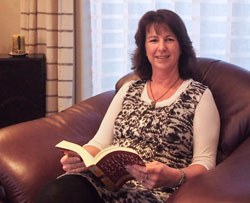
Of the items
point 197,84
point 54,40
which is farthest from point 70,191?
point 54,40

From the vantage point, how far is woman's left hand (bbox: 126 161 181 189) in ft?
4.45

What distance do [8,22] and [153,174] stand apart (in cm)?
225

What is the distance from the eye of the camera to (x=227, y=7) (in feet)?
8.13

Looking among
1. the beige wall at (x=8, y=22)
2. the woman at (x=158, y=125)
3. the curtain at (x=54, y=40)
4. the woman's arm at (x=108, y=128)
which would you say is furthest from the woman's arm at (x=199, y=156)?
the beige wall at (x=8, y=22)

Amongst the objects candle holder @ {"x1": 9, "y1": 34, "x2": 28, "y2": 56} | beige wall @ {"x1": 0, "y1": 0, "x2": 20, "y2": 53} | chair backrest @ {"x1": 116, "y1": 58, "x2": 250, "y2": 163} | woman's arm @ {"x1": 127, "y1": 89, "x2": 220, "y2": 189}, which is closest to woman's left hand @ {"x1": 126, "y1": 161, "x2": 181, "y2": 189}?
woman's arm @ {"x1": 127, "y1": 89, "x2": 220, "y2": 189}

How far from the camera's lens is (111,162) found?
136cm

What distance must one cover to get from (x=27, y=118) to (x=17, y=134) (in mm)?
1069

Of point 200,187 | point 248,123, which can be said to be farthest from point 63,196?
point 248,123

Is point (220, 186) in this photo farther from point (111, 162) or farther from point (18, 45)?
point (18, 45)

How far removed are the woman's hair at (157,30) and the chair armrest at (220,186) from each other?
539 mm

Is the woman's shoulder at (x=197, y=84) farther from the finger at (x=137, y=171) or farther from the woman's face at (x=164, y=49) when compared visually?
the finger at (x=137, y=171)

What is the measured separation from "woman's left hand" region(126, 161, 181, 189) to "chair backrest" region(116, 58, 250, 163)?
0.40 metres

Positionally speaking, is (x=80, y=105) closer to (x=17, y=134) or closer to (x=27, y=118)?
(x=17, y=134)

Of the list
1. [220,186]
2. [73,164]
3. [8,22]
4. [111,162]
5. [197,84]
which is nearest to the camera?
[220,186]
